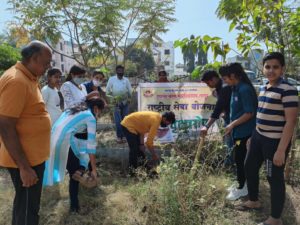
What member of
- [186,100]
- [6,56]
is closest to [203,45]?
[186,100]

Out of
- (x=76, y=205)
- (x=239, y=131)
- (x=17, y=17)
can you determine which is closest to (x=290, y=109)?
(x=239, y=131)

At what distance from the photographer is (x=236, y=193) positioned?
3.62 meters

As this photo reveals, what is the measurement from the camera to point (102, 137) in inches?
261

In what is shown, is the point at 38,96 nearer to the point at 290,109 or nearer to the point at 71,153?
the point at 71,153

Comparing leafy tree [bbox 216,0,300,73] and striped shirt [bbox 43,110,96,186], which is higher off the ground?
leafy tree [bbox 216,0,300,73]

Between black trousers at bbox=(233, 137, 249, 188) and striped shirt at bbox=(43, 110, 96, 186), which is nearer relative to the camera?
striped shirt at bbox=(43, 110, 96, 186)

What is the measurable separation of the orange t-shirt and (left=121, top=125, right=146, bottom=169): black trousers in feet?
7.12

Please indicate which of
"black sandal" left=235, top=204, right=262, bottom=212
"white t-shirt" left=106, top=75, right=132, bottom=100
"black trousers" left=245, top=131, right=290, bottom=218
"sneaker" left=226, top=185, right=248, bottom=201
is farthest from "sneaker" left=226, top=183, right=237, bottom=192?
"white t-shirt" left=106, top=75, right=132, bottom=100

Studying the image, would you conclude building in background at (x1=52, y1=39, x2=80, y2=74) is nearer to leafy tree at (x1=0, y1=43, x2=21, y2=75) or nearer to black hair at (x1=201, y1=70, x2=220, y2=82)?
leafy tree at (x1=0, y1=43, x2=21, y2=75)

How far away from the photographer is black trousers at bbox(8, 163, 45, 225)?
228cm

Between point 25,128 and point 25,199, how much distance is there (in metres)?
0.54

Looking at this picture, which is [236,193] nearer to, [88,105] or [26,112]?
[88,105]

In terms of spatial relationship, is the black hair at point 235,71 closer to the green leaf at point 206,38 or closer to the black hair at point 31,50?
the green leaf at point 206,38

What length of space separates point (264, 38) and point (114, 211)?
8.53 ft
